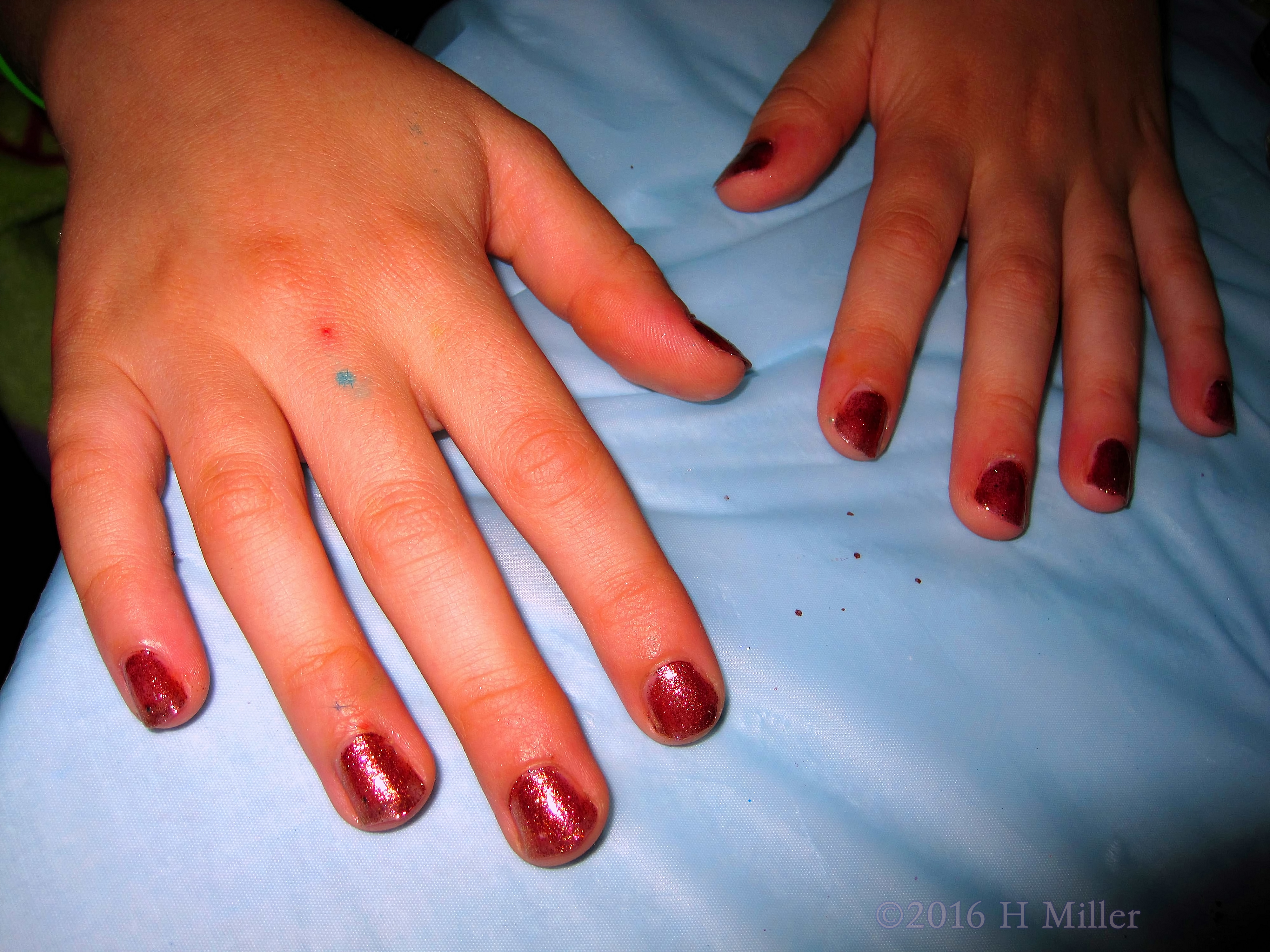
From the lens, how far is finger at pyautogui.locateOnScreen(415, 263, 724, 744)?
1.77 ft

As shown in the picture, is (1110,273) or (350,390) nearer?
(350,390)

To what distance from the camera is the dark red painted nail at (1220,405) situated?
0.72 metres

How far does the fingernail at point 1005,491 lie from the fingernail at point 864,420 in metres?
0.10

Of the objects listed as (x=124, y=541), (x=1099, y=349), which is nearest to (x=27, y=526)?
(x=124, y=541)

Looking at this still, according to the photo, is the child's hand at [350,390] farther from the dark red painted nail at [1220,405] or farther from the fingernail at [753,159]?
the dark red painted nail at [1220,405]

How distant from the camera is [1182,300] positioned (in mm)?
776

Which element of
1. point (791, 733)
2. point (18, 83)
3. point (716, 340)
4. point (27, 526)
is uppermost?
point (18, 83)

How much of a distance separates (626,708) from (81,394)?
1.66 feet

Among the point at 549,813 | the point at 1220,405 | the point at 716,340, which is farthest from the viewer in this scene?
the point at 1220,405

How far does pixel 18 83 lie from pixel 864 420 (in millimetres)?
1184

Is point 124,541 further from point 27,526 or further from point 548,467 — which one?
point 27,526

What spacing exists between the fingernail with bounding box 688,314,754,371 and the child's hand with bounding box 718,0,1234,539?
0.11 m

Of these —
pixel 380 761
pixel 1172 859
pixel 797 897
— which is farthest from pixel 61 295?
pixel 1172 859

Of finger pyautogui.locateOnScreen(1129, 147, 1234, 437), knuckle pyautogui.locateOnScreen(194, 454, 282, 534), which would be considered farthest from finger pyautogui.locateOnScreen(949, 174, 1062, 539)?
knuckle pyautogui.locateOnScreen(194, 454, 282, 534)
